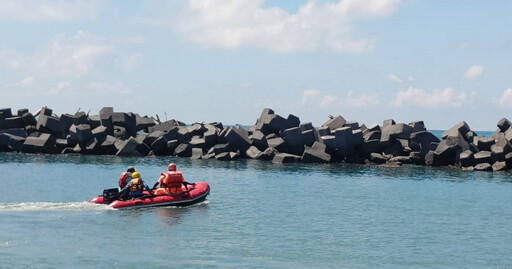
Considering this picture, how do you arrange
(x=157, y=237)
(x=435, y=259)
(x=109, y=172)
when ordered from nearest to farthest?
(x=435, y=259)
(x=157, y=237)
(x=109, y=172)

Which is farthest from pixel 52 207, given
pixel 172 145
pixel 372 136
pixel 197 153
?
pixel 372 136

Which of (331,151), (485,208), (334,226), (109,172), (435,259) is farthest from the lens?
(331,151)

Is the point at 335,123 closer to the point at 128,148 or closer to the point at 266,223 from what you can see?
the point at 128,148

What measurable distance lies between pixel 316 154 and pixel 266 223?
2305cm

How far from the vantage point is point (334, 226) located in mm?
25062

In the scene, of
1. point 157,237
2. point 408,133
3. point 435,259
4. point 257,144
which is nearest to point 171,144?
point 257,144

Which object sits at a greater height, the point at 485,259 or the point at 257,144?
the point at 257,144

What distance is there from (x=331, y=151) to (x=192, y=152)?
31.1ft

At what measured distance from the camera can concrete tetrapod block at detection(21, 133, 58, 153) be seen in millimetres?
50213

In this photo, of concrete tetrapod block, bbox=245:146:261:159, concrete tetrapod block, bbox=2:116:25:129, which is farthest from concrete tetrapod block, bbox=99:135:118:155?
concrete tetrapod block, bbox=245:146:261:159

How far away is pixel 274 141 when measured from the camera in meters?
49.5

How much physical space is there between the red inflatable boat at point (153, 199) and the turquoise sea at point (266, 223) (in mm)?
338

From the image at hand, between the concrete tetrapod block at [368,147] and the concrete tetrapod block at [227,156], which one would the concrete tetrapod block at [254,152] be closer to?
the concrete tetrapod block at [227,156]

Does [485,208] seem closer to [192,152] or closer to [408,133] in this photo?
[408,133]
